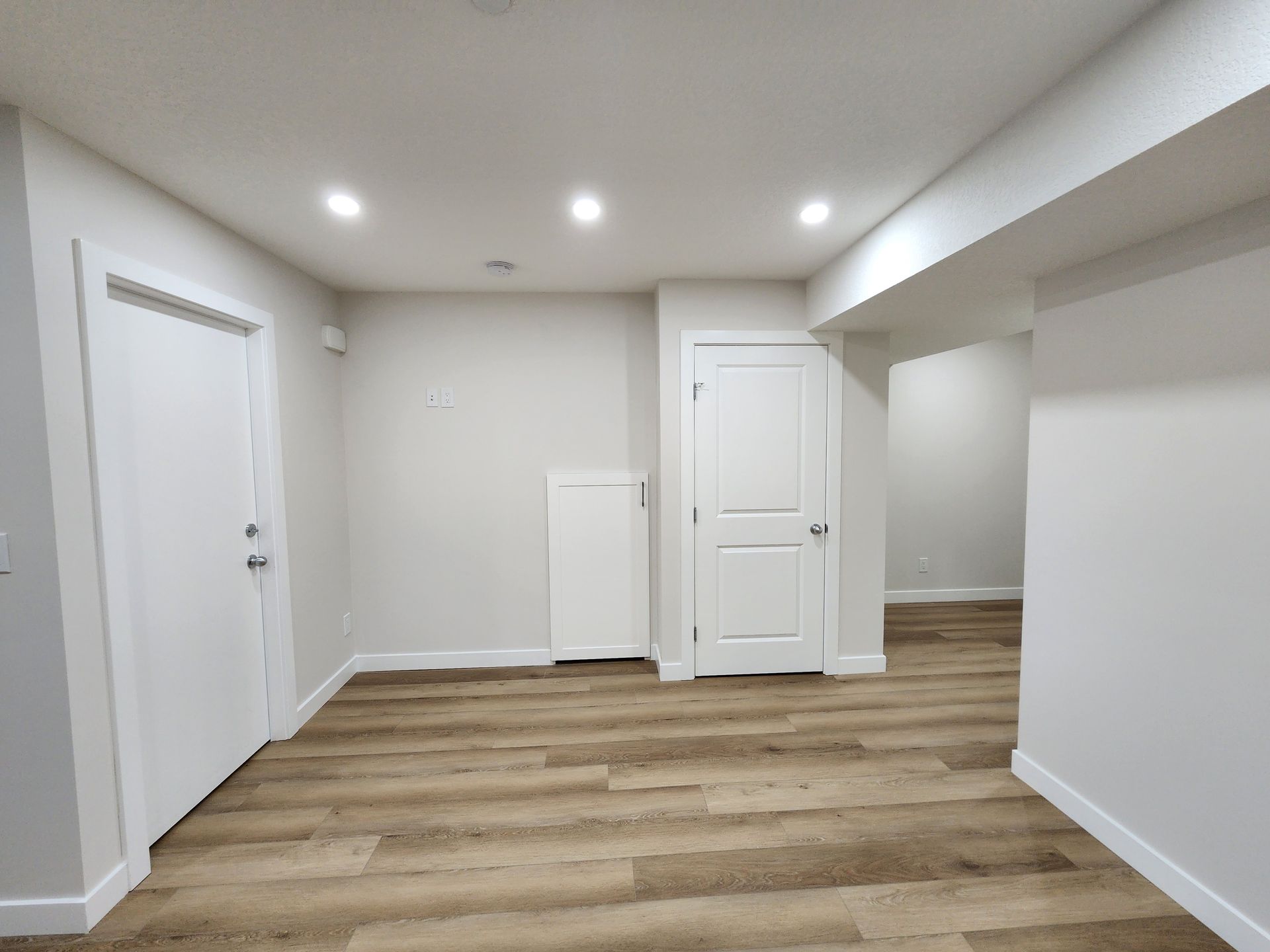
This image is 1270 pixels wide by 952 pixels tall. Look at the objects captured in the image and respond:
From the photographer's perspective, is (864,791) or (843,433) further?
(843,433)

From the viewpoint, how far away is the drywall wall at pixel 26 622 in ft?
4.75

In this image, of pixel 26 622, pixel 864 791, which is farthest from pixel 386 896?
pixel 864 791

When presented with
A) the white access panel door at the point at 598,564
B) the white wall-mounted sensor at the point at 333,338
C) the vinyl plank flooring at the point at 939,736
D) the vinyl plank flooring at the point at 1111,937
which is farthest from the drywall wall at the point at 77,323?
the vinyl plank flooring at the point at 939,736

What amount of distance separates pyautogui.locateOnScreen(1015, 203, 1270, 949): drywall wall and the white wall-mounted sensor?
3365 mm

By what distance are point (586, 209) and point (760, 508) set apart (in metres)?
1.88

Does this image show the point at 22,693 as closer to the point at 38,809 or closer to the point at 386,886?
the point at 38,809

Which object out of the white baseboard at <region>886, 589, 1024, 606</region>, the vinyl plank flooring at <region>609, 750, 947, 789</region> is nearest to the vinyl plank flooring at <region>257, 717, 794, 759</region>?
the vinyl plank flooring at <region>609, 750, 947, 789</region>

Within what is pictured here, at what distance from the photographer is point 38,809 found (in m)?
1.55

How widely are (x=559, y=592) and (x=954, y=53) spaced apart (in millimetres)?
3008

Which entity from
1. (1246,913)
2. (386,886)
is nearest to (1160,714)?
(1246,913)

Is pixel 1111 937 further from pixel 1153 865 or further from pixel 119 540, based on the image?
pixel 119 540

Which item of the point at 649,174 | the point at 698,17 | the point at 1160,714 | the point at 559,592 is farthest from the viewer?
the point at 559,592

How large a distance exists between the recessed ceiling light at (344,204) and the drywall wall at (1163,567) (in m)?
2.59

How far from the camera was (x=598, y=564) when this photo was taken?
3.44 meters
